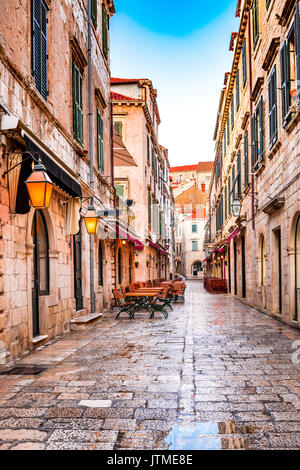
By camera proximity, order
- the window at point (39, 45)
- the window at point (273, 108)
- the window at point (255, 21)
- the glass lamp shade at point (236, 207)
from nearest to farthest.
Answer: the window at point (39, 45) → the window at point (273, 108) → the window at point (255, 21) → the glass lamp shade at point (236, 207)

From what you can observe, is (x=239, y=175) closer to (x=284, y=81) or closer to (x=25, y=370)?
(x=284, y=81)

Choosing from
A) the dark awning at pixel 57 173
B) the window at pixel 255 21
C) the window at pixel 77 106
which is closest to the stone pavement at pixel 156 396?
the dark awning at pixel 57 173

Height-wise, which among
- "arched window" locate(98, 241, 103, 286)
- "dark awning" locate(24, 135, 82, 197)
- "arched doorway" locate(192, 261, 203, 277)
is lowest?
"arched doorway" locate(192, 261, 203, 277)

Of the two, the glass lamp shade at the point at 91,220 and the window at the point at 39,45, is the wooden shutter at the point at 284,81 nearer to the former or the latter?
the glass lamp shade at the point at 91,220

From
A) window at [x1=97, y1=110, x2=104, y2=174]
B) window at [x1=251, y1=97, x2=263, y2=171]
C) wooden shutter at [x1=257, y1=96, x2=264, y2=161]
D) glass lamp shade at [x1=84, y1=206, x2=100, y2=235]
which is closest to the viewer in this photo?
glass lamp shade at [x1=84, y1=206, x2=100, y2=235]

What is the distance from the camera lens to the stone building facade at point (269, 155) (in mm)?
9266

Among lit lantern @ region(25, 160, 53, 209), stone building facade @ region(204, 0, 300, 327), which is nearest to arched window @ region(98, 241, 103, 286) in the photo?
stone building facade @ region(204, 0, 300, 327)

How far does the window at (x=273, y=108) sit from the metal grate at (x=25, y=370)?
7902 mm

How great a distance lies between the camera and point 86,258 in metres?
12.0

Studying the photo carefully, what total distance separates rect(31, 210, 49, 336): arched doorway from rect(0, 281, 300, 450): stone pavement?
69 centimetres

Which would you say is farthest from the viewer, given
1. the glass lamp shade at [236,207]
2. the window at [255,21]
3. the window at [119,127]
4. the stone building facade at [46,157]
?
the window at [119,127]

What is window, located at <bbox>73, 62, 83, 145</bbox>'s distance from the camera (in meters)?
11.0

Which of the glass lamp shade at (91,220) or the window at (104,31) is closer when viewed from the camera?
the glass lamp shade at (91,220)

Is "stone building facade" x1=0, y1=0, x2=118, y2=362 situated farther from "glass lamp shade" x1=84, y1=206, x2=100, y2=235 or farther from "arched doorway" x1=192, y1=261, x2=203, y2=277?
"arched doorway" x1=192, y1=261, x2=203, y2=277
